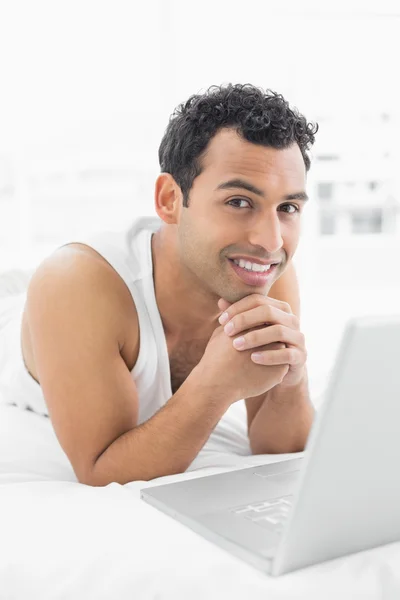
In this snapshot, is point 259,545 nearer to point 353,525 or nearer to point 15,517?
point 353,525

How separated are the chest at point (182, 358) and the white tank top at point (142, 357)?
4.3 inches

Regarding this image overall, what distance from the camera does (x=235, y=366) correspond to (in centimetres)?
129

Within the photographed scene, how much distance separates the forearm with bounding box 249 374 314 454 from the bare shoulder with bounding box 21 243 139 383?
0.30 metres

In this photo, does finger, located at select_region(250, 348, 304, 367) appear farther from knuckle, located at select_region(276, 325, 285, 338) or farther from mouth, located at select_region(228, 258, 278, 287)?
mouth, located at select_region(228, 258, 278, 287)

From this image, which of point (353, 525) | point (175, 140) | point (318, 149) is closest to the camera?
point (353, 525)

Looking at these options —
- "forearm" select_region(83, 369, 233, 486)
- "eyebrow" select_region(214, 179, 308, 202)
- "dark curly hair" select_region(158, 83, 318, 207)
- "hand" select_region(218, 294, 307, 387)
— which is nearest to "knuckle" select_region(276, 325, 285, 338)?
"hand" select_region(218, 294, 307, 387)

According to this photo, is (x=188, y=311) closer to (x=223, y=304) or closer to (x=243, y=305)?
(x=223, y=304)

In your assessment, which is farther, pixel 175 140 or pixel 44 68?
pixel 44 68

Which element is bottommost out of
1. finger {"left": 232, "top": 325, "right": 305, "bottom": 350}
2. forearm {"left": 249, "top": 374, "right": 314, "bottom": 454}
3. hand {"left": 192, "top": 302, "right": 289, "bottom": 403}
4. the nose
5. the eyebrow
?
forearm {"left": 249, "top": 374, "right": 314, "bottom": 454}

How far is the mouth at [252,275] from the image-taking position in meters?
1.42

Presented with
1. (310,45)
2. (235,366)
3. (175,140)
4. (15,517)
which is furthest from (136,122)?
(15,517)

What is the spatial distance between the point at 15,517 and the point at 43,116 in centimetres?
371

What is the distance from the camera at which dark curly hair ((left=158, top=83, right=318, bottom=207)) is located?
144 centimetres

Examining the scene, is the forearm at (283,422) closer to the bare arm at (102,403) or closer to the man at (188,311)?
the man at (188,311)
